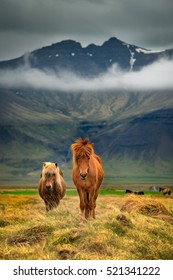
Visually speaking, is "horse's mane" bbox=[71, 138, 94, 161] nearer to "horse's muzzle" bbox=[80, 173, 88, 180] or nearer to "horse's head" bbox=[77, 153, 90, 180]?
"horse's head" bbox=[77, 153, 90, 180]

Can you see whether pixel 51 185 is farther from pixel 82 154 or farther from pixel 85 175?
pixel 85 175

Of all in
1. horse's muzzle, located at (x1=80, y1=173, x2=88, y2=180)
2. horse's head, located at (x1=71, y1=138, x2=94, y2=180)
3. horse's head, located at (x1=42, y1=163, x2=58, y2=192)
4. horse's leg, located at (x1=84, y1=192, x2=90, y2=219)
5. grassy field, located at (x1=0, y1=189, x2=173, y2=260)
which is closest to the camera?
grassy field, located at (x1=0, y1=189, x2=173, y2=260)

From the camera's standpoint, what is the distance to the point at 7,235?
1636cm

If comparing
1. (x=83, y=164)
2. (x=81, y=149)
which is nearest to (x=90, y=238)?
(x=83, y=164)

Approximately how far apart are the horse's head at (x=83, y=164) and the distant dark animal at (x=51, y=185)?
4165 mm

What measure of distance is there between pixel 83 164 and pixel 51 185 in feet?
14.6

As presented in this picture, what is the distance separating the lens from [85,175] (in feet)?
59.1

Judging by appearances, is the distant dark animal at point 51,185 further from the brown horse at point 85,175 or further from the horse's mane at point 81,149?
the horse's mane at point 81,149

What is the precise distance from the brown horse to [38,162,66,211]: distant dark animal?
2.94 m

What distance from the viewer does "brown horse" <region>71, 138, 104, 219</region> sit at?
1822 cm

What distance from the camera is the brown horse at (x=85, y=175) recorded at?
717 inches

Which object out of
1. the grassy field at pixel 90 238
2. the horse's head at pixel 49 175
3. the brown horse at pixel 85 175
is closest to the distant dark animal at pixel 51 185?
the horse's head at pixel 49 175

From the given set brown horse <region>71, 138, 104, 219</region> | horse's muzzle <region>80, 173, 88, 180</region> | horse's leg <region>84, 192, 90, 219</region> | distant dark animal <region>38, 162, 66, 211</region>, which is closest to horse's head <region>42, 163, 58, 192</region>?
distant dark animal <region>38, 162, 66, 211</region>
